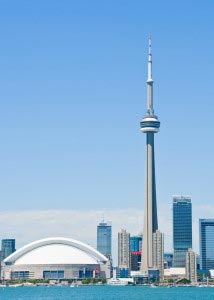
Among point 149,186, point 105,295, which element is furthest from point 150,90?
point 105,295

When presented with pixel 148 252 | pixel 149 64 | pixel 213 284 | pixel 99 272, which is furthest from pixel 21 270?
pixel 149 64

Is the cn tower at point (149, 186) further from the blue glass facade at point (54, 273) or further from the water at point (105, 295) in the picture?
the water at point (105, 295)

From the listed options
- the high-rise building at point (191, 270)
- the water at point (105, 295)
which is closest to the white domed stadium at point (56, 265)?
the high-rise building at point (191, 270)

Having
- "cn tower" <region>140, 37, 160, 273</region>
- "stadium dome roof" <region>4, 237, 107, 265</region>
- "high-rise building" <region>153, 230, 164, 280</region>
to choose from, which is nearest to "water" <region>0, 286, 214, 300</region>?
"cn tower" <region>140, 37, 160, 273</region>

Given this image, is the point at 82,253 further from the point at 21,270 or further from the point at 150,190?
the point at 150,190

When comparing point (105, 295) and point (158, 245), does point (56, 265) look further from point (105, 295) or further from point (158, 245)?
point (105, 295)

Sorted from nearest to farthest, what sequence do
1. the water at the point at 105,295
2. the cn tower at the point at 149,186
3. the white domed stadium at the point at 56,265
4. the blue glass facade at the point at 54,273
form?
the water at the point at 105,295 → the cn tower at the point at 149,186 → the blue glass facade at the point at 54,273 → the white domed stadium at the point at 56,265
